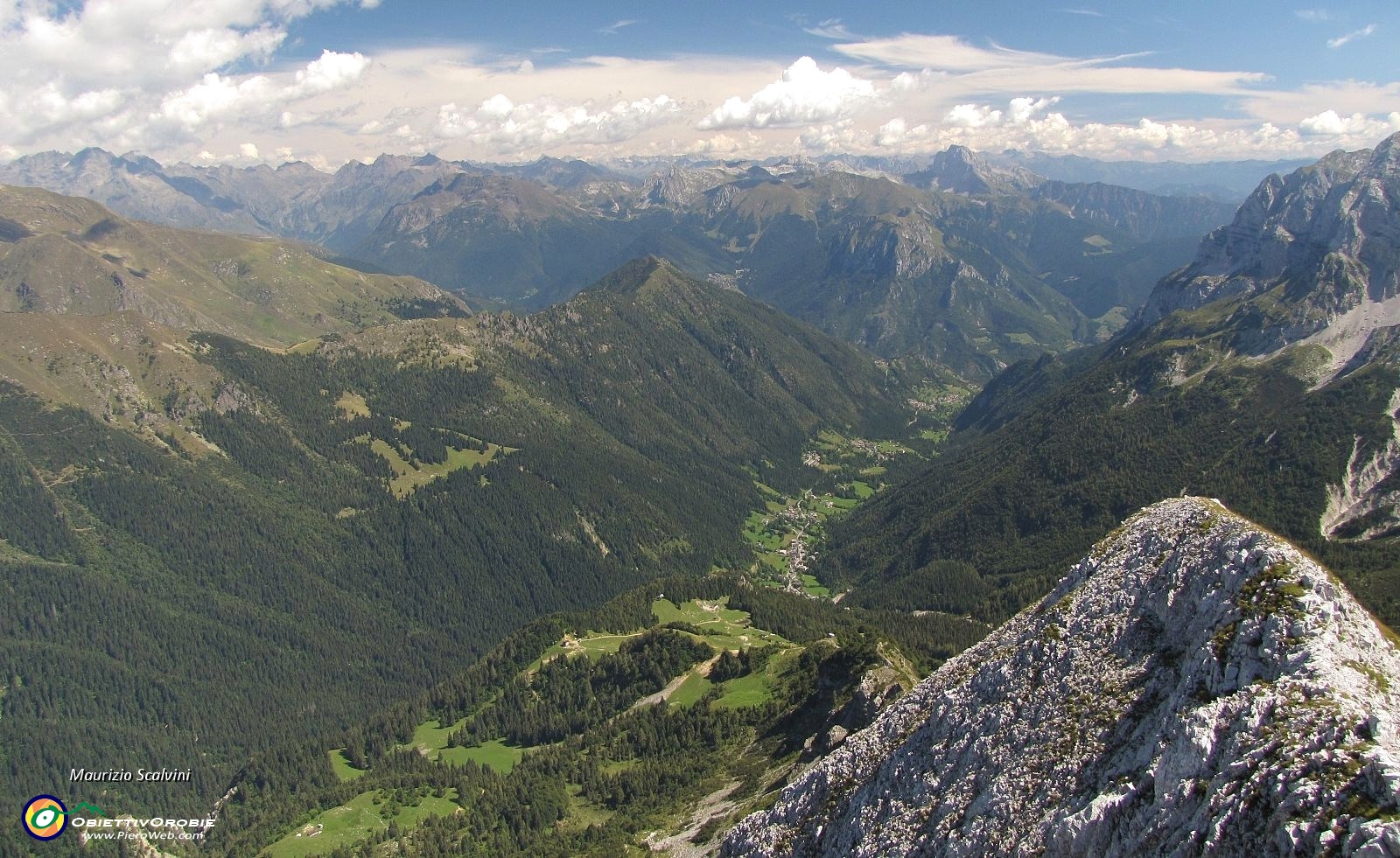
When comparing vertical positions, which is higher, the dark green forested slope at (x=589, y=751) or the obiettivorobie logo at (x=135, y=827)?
the dark green forested slope at (x=589, y=751)

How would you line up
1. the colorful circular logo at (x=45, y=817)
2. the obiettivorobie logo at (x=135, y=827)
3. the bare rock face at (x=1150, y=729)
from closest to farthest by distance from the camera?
the bare rock face at (x=1150, y=729), the colorful circular logo at (x=45, y=817), the obiettivorobie logo at (x=135, y=827)

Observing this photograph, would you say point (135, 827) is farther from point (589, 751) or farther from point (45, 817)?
point (589, 751)

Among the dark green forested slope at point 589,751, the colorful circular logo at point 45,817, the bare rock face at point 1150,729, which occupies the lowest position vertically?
the dark green forested slope at point 589,751

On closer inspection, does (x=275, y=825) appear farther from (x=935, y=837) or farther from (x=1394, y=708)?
(x=1394, y=708)

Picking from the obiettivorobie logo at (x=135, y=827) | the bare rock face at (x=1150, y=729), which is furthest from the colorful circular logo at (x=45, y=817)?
the bare rock face at (x=1150, y=729)

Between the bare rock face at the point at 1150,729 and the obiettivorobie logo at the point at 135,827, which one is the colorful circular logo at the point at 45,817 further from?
the bare rock face at the point at 1150,729

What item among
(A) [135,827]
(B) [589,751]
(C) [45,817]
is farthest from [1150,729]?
(A) [135,827]

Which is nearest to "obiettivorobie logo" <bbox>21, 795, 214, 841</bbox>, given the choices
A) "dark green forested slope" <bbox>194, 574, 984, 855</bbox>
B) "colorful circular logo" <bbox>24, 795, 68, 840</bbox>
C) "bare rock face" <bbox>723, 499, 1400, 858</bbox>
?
"dark green forested slope" <bbox>194, 574, 984, 855</bbox>

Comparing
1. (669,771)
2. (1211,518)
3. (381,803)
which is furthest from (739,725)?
(1211,518)

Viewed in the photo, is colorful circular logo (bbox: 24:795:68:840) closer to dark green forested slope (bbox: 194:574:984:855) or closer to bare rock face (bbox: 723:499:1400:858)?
dark green forested slope (bbox: 194:574:984:855)
